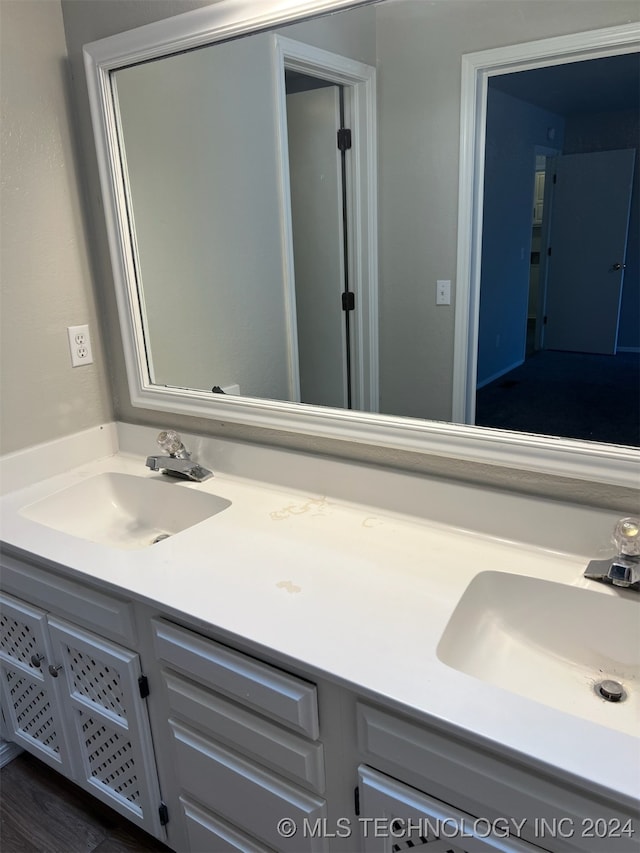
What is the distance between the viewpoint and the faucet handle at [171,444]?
5.42 ft

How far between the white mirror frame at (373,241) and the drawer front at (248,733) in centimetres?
63

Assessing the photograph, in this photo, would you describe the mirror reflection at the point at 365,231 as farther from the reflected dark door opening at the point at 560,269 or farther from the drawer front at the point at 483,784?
the drawer front at the point at 483,784

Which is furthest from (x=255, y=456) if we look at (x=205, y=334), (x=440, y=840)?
(x=440, y=840)

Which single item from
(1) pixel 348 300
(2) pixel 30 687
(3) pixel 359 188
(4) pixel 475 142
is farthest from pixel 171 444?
(4) pixel 475 142

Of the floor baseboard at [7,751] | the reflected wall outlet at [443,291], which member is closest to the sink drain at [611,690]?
the reflected wall outlet at [443,291]

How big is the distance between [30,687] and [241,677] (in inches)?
32.5

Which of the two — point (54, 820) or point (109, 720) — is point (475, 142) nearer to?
point (109, 720)

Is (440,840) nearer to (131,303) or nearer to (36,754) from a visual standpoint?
(36,754)

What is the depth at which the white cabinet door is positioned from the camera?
0.86 meters

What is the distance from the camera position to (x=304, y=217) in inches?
60.5

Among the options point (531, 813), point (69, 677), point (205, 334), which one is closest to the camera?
point (531, 813)

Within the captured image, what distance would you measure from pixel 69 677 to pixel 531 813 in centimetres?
107

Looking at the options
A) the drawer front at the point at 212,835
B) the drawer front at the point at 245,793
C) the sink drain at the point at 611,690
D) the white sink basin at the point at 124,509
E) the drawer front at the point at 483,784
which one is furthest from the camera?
the white sink basin at the point at 124,509

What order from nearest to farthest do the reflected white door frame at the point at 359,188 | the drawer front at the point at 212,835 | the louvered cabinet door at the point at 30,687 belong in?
the drawer front at the point at 212,835 < the reflected white door frame at the point at 359,188 < the louvered cabinet door at the point at 30,687
